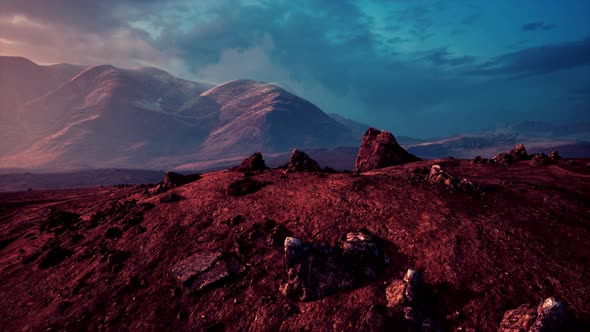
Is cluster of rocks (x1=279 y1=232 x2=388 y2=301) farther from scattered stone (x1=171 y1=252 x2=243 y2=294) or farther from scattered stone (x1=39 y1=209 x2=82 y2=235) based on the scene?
scattered stone (x1=39 y1=209 x2=82 y2=235)

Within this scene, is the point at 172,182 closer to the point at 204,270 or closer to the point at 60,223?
the point at 60,223

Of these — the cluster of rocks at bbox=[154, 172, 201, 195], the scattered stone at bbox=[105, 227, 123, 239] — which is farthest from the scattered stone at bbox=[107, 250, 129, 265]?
the cluster of rocks at bbox=[154, 172, 201, 195]

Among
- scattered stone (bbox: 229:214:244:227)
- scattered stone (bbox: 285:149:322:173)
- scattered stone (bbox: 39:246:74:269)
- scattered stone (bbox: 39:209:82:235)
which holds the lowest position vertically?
scattered stone (bbox: 39:246:74:269)

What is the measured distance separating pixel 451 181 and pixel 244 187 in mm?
13464

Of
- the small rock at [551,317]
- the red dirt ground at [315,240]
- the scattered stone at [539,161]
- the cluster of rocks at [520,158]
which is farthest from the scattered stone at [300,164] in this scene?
the scattered stone at [539,161]

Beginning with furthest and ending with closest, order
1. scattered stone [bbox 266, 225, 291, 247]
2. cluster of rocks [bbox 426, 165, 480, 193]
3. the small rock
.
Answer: cluster of rocks [bbox 426, 165, 480, 193], scattered stone [bbox 266, 225, 291, 247], the small rock

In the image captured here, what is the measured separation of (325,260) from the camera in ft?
44.7

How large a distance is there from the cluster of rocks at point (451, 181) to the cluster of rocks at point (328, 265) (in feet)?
24.4

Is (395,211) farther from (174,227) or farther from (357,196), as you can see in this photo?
(174,227)

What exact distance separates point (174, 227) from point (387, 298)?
1274 centimetres

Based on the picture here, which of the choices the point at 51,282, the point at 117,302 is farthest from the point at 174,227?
the point at 51,282

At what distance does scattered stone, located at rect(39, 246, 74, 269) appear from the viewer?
Answer: 17.3 meters

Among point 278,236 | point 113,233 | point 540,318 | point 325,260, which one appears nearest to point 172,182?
point 113,233

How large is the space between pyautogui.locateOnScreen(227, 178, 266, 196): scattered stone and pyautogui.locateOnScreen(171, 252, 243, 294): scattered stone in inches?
231
